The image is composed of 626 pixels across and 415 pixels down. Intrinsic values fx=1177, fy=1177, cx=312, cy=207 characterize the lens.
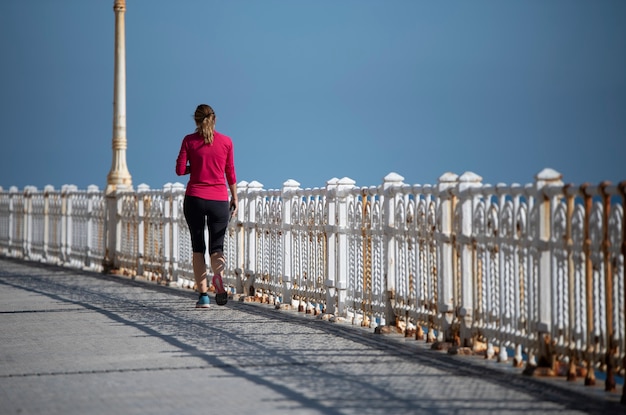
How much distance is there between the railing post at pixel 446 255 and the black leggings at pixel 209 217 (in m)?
4.16

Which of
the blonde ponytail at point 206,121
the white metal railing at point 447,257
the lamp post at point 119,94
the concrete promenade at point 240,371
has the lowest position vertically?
the concrete promenade at point 240,371

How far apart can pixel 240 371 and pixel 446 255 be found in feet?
7.75

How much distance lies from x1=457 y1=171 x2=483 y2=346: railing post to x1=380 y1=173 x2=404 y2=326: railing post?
160 cm

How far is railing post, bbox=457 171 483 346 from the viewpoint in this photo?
9734 mm

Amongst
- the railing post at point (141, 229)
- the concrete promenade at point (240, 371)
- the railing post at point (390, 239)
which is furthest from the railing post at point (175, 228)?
the railing post at point (390, 239)

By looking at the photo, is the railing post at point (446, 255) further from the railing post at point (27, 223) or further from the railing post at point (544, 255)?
the railing post at point (27, 223)

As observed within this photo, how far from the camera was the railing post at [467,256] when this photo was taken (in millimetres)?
9734

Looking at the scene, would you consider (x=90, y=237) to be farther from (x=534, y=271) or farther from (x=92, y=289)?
(x=534, y=271)

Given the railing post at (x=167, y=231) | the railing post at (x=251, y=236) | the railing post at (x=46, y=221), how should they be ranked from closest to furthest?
1. the railing post at (x=251, y=236)
2. the railing post at (x=167, y=231)
3. the railing post at (x=46, y=221)

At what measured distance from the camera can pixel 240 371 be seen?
28.6ft

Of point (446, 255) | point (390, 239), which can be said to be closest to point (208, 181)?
point (390, 239)

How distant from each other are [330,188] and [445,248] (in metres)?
3.01

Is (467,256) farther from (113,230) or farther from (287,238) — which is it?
(113,230)

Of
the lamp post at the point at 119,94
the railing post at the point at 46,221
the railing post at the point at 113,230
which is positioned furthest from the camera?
the railing post at the point at 46,221
